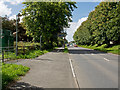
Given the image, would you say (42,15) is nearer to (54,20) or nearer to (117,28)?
(54,20)

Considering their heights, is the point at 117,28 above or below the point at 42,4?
below

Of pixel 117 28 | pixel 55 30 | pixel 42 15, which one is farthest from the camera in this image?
pixel 117 28

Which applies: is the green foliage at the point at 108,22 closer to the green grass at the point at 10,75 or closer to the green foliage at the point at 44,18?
the green foliage at the point at 44,18

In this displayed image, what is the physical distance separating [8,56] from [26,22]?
18.9m

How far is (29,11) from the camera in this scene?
32.0 m

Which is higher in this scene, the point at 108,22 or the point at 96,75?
the point at 108,22

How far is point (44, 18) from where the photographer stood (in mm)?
31375

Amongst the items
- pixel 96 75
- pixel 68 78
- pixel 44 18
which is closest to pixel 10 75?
pixel 68 78

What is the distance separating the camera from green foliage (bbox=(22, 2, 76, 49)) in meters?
31.1

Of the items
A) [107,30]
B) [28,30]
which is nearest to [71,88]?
[28,30]

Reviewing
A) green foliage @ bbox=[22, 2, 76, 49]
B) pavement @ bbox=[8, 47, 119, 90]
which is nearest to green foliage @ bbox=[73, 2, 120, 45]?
green foliage @ bbox=[22, 2, 76, 49]

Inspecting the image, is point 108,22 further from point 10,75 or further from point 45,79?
point 10,75

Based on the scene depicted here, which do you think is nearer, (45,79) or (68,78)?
(45,79)

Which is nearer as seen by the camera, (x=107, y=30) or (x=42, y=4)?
(x=42, y=4)
